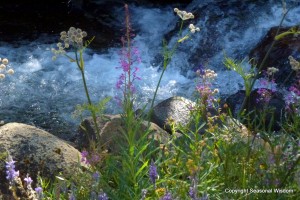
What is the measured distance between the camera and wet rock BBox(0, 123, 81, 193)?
313 cm

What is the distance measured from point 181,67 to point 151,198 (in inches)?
173

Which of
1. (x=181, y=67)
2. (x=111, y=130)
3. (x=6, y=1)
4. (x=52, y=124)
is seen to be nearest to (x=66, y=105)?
(x=52, y=124)

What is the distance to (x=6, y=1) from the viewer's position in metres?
8.60

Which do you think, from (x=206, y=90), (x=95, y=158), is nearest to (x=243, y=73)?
(x=206, y=90)

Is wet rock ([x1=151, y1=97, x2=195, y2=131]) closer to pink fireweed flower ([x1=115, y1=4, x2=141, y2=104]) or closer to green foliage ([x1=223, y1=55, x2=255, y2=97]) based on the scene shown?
green foliage ([x1=223, y1=55, x2=255, y2=97])

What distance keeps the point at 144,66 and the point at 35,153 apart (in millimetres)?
3634

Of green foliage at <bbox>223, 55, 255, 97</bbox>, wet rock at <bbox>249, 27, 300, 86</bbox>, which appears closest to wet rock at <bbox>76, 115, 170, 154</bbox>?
green foliage at <bbox>223, 55, 255, 97</bbox>

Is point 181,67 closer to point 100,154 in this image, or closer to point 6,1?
point 6,1

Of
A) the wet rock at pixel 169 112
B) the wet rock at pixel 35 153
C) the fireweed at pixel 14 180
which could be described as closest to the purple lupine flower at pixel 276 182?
the fireweed at pixel 14 180

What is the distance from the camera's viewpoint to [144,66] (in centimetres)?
671

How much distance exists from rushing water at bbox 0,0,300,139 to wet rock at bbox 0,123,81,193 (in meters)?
2.05

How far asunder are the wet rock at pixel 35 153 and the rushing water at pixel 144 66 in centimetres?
205

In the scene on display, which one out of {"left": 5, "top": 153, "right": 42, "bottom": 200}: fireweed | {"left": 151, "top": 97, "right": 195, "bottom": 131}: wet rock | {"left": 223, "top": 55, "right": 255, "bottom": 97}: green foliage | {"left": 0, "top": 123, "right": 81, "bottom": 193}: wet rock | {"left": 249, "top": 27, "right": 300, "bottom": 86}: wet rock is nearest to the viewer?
{"left": 5, "top": 153, "right": 42, "bottom": 200}: fireweed

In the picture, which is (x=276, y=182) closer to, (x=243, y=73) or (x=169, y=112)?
(x=243, y=73)
